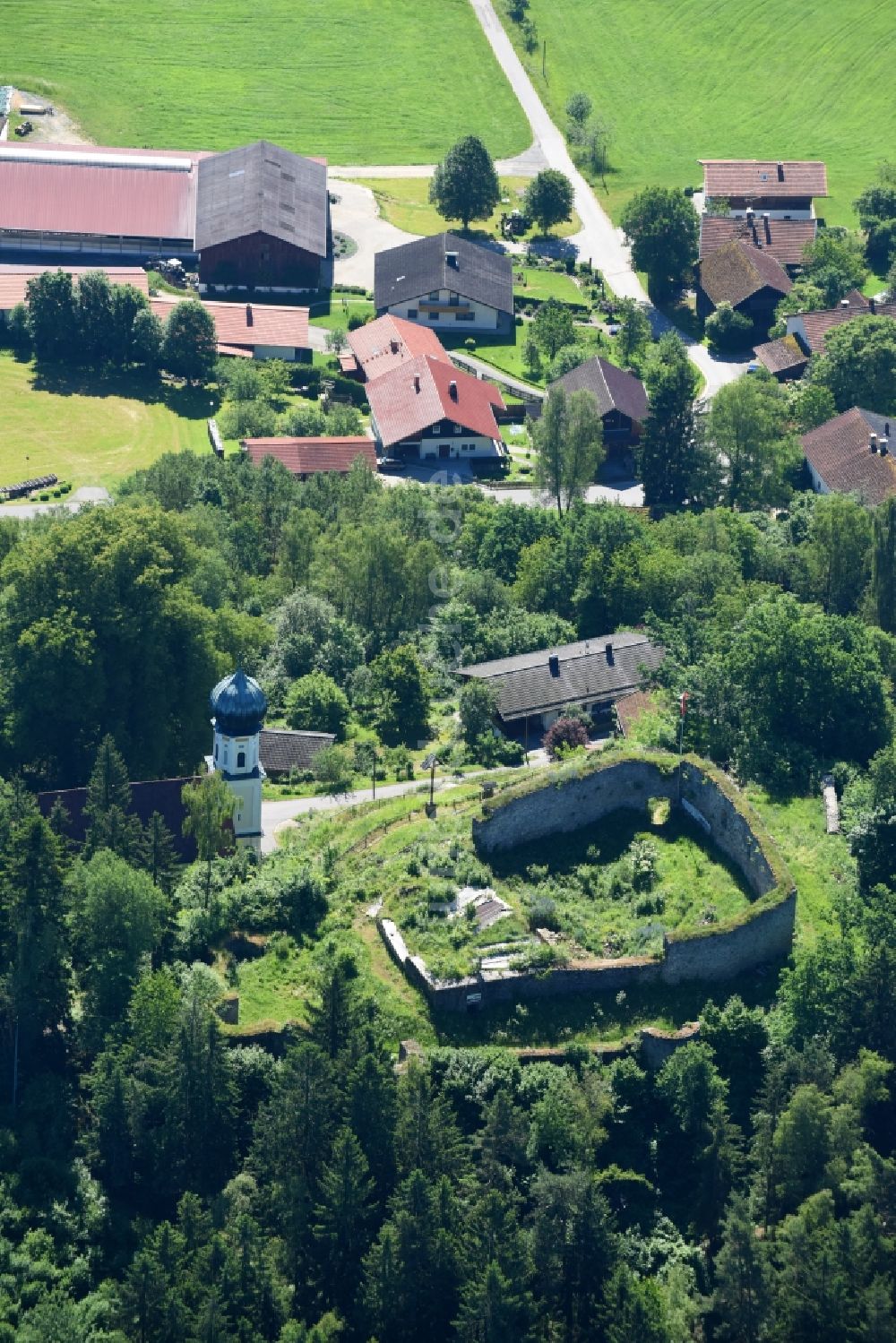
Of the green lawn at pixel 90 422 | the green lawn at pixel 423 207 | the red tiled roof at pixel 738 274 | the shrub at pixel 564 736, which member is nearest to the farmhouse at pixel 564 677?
the shrub at pixel 564 736

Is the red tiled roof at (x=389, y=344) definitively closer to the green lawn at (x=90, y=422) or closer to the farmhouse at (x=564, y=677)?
the green lawn at (x=90, y=422)

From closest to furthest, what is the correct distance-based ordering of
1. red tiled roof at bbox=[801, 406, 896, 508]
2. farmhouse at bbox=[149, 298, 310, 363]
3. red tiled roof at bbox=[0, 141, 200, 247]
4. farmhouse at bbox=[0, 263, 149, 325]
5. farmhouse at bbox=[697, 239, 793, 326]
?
red tiled roof at bbox=[801, 406, 896, 508] → farmhouse at bbox=[149, 298, 310, 363] → farmhouse at bbox=[0, 263, 149, 325] → farmhouse at bbox=[697, 239, 793, 326] → red tiled roof at bbox=[0, 141, 200, 247]

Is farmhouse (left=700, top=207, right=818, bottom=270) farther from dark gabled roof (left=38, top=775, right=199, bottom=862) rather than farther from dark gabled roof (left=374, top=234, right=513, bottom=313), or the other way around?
dark gabled roof (left=38, top=775, right=199, bottom=862)

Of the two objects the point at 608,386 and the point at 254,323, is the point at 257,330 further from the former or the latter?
the point at 608,386

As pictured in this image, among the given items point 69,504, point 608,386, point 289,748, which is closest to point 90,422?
point 69,504

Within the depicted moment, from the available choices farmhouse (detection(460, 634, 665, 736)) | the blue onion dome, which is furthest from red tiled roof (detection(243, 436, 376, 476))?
the blue onion dome
